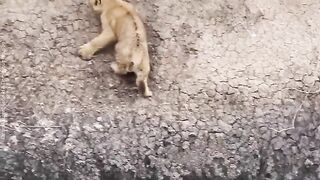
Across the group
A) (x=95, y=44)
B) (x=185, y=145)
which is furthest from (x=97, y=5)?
(x=185, y=145)

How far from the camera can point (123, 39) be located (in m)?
2.15

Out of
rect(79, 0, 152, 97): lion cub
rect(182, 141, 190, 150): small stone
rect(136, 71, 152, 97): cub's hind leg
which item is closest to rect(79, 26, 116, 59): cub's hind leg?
rect(79, 0, 152, 97): lion cub

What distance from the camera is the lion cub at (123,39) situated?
83.0 inches

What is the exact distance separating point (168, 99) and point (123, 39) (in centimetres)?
20

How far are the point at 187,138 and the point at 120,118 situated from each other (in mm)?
186

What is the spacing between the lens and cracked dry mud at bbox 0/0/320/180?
210 cm

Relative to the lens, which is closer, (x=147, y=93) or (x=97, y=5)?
(x=147, y=93)

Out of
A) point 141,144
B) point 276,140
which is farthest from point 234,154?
point 141,144

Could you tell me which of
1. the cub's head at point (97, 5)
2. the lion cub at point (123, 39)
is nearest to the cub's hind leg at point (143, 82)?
the lion cub at point (123, 39)

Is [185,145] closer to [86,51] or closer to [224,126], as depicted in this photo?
[224,126]

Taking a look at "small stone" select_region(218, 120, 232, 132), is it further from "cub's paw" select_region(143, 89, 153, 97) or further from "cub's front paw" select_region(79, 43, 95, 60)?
"cub's front paw" select_region(79, 43, 95, 60)

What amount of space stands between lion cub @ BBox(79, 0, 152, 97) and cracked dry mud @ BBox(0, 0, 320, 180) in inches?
1.6

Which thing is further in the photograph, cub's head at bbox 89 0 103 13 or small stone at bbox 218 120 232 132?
cub's head at bbox 89 0 103 13

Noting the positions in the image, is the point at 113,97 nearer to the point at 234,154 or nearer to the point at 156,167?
the point at 156,167
